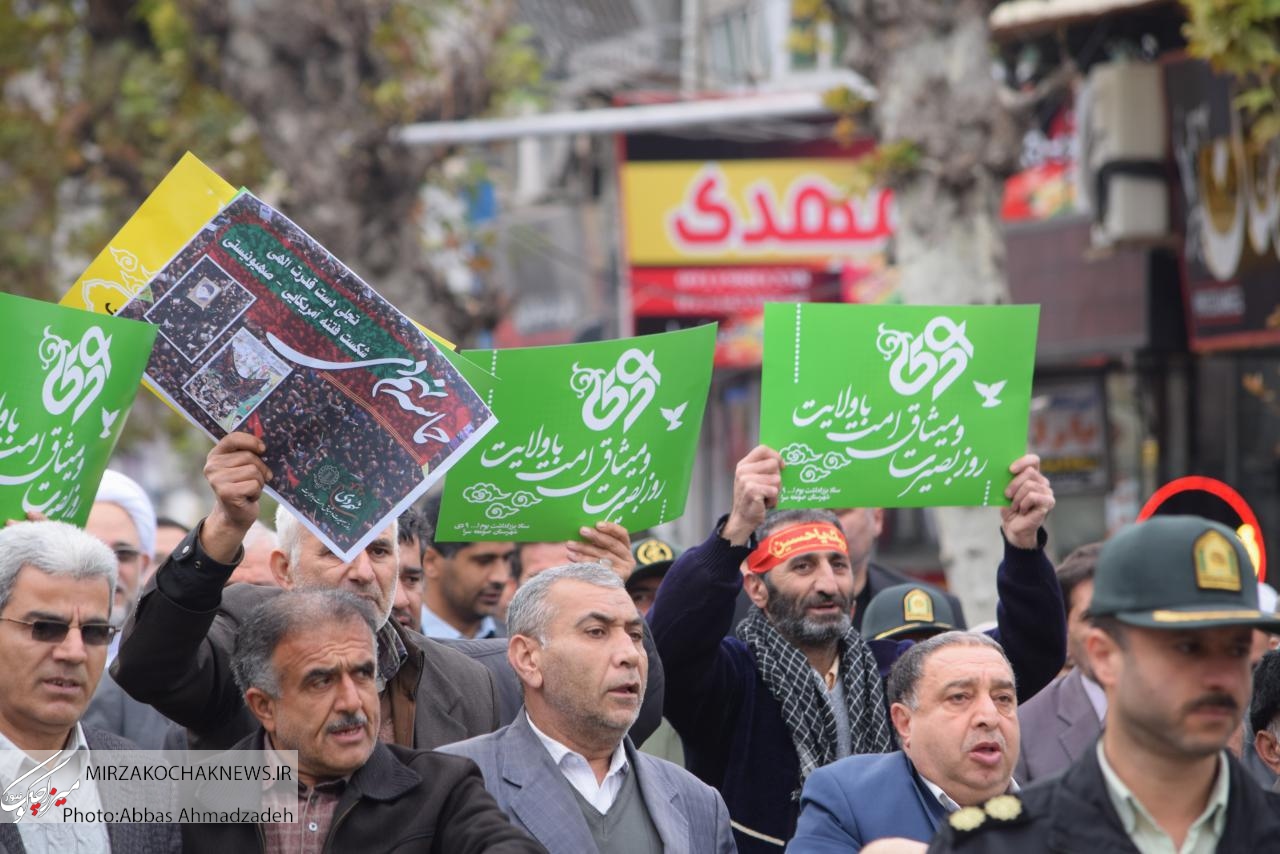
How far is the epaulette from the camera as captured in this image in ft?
11.5

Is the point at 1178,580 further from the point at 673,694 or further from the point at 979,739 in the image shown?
the point at 673,694

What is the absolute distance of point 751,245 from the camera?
1582 centimetres

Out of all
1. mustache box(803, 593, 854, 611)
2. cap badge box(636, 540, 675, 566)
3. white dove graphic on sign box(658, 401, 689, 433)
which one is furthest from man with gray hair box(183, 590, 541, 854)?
cap badge box(636, 540, 675, 566)

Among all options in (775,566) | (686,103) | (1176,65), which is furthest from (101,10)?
(775,566)

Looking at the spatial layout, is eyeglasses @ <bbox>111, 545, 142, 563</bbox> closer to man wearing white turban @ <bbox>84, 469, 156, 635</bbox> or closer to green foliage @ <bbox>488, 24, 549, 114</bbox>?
man wearing white turban @ <bbox>84, 469, 156, 635</bbox>

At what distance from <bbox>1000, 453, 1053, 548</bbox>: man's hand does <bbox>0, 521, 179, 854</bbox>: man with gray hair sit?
7.98 feet

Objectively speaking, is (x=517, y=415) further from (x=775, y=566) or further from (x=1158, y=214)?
(x=1158, y=214)

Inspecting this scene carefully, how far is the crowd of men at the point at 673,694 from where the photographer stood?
345 centimetres

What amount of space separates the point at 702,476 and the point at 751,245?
21.8 feet

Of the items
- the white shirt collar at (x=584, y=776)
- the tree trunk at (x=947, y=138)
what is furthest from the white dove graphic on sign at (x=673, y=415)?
the tree trunk at (x=947, y=138)

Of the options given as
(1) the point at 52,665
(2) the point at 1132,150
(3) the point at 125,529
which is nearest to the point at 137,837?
(1) the point at 52,665

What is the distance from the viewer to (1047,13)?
12383 mm

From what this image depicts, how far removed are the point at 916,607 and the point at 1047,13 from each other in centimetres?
671

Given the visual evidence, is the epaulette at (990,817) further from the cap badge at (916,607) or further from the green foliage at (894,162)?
the green foliage at (894,162)
